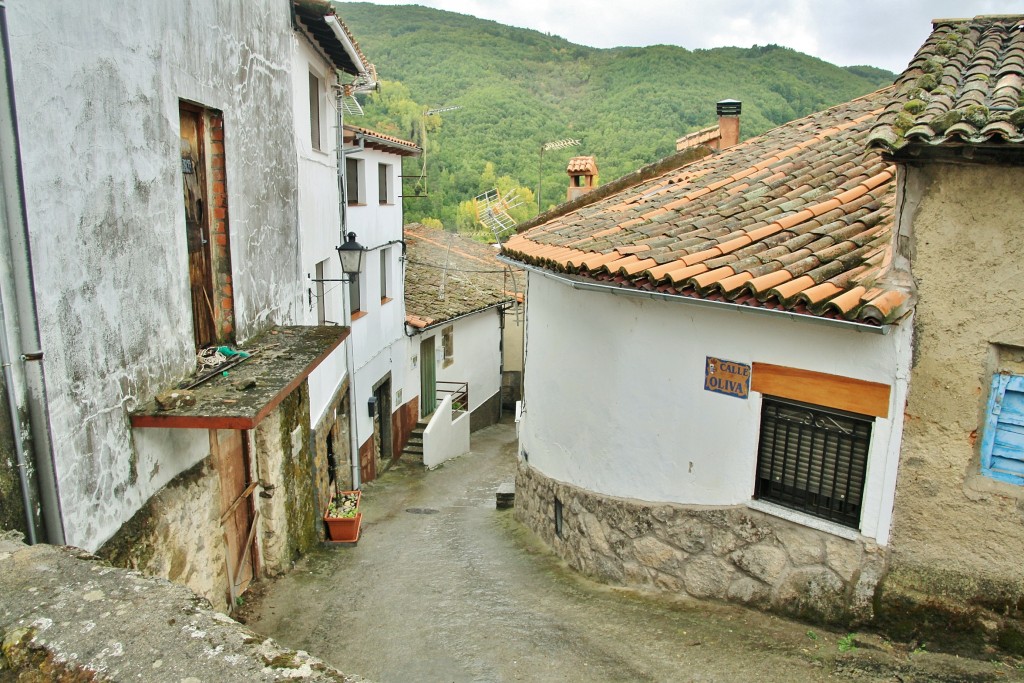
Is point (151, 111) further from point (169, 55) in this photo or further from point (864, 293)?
point (864, 293)

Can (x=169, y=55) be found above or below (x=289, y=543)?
above

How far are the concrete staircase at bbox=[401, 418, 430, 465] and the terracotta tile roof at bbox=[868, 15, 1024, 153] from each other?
14.2m

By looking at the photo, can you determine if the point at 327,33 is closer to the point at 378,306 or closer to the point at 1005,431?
the point at 378,306

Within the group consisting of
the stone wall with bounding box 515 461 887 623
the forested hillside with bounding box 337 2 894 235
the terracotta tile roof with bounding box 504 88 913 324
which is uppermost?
the forested hillside with bounding box 337 2 894 235

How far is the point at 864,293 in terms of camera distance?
17.3 ft

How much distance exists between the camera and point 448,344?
21.8 m

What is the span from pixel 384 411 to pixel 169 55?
12445mm

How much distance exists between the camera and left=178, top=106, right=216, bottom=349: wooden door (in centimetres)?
645

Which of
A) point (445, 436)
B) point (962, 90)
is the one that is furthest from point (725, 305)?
point (445, 436)

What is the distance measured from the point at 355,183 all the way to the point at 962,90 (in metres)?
11.8

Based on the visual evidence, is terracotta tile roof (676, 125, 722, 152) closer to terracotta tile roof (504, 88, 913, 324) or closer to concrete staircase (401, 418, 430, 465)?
terracotta tile roof (504, 88, 913, 324)

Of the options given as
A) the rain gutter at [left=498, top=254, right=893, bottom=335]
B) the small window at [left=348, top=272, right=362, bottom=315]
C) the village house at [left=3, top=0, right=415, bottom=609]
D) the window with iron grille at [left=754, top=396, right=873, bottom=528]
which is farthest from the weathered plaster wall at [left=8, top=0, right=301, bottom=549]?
the small window at [left=348, top=272, right=362, bottom=315]

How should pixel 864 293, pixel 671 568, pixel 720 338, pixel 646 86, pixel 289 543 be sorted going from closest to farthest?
1. pixel 864 293
2. pixel 720 338
3. pixel 671 568
4. pixel 289 543
5. pixel 646 86

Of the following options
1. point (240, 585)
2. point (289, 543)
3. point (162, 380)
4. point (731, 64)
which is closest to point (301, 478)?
point (289, 543)
